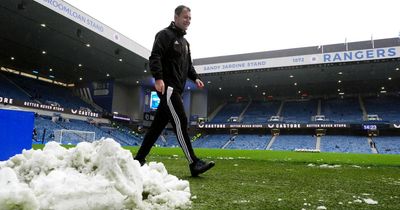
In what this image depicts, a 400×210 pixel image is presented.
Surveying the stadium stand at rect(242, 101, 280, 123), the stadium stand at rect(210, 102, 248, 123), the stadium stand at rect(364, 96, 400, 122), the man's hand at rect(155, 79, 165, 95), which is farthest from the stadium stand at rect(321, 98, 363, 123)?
the man's hand at rect(155, 79, 165, 95)

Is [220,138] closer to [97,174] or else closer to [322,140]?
[322,140]

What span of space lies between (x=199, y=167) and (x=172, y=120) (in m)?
0.50

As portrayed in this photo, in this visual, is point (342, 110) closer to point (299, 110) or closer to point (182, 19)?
point (299, 110)

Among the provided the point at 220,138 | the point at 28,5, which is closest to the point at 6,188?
the point at 28,5

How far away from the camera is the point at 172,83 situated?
109 inches

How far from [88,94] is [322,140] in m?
24.9

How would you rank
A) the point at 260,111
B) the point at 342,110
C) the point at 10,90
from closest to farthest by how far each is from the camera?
the point at 10,90, the point at 342,110, the point at 260,111

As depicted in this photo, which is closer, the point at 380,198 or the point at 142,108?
the point at 380,198

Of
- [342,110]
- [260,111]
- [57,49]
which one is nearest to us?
[57,49]

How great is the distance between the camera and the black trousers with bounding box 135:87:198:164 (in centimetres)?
270

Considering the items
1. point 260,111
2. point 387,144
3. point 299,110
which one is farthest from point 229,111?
point 387,144

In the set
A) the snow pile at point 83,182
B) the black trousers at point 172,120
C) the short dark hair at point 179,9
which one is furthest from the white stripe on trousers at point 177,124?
the snow pile at point 83,182

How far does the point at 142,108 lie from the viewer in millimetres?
33688

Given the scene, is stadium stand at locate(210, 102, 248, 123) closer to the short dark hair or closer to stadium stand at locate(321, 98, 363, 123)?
stadium stand at locate(321, 98, 363, 123)
